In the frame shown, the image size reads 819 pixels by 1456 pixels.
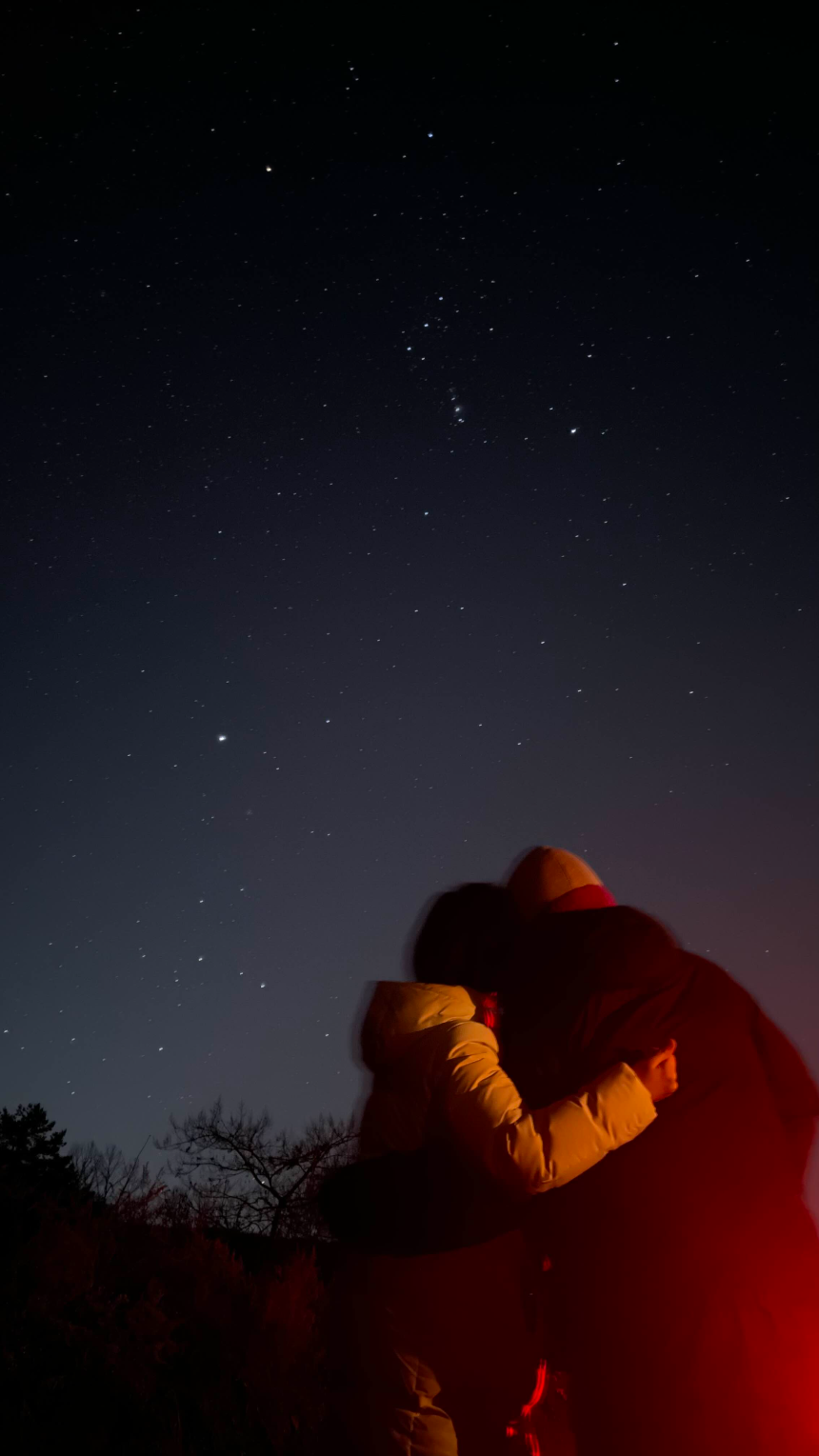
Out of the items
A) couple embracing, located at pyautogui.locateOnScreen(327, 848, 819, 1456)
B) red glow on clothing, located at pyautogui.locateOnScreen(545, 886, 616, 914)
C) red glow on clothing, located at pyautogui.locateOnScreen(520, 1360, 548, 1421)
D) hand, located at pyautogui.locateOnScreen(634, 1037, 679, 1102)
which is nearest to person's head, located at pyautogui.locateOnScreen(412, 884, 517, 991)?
couple embracing, located at pyautogui.locateOnScreen(327, 848, 819, 1456)

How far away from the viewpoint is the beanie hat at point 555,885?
2.11 meters

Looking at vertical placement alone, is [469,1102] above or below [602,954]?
below

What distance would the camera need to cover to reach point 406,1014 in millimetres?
2141

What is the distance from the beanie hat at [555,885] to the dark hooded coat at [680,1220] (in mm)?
78

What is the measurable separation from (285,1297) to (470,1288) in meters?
15.6

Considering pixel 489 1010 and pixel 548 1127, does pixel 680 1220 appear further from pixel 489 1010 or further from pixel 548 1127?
pixel 489 1010

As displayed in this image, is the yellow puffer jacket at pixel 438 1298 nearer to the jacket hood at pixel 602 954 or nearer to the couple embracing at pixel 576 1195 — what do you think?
the couple embracing at pixel 576 1195

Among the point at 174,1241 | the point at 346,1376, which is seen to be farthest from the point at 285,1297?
the point at 346,1376

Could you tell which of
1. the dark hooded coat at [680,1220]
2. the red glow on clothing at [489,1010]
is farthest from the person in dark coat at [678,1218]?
the red glow on clothing at [489,1010]

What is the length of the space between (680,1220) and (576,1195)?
8.8 inches

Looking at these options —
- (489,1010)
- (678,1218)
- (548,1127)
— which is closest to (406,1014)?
(489,1010)

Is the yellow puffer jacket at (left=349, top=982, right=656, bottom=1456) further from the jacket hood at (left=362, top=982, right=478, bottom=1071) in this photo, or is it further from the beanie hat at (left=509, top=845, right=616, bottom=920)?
the beanie hat at (left=509, top=845, right=616, bottom=920)

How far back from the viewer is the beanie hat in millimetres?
2107

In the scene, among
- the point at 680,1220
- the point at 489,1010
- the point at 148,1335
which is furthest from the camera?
the point at 148,1335
